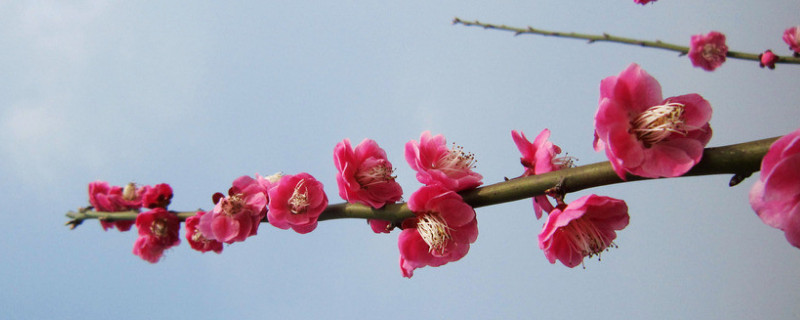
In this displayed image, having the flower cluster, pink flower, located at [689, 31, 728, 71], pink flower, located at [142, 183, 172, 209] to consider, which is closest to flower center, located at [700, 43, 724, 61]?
pink flower, located at [689, 31, 728, 71]

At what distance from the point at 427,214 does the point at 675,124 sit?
1.60 feet

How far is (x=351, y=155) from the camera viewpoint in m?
1.04

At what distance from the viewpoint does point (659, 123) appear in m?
0.76

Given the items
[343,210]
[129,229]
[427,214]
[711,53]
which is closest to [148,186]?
[129,229]

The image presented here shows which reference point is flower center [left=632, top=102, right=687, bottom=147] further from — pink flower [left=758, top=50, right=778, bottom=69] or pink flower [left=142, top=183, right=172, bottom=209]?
pink flower [left=758, top=50, right=778, bottom=69]

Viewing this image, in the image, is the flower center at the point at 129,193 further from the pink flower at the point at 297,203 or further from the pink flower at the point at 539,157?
the pink flower at the point at 539,157

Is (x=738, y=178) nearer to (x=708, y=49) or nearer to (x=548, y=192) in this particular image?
(x=548, y=192)

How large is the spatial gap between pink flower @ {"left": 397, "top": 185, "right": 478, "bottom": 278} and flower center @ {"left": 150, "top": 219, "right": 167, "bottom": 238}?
0.86 m

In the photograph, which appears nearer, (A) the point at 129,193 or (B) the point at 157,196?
(B) the point at 157,196

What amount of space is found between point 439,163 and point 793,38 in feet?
8.56

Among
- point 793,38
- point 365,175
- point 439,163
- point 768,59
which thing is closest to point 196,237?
point 365,175

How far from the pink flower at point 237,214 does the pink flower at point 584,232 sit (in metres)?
0.75

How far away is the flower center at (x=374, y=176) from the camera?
102cm

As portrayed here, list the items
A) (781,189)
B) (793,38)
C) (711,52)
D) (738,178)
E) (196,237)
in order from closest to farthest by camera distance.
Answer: (781,189)
(738,178)
(196,237)
(793,38)
(711,52)
